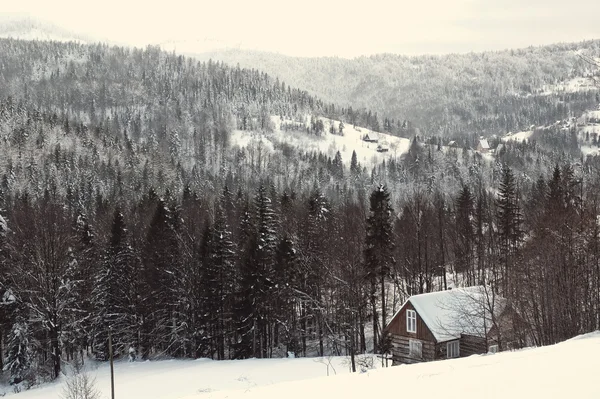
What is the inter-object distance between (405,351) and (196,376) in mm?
13885

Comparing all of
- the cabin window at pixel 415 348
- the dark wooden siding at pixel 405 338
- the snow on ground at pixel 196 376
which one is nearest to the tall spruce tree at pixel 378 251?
the dark wooden siding at pixel 405 338

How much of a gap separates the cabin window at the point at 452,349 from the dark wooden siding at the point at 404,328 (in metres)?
1.40

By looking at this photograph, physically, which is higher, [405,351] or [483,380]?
[483,380]

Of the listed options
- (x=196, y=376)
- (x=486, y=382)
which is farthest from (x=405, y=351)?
(x=486, y=382)

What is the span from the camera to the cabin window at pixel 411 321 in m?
32.7

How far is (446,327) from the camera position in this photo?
105ft

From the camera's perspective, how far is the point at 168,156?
176625mm

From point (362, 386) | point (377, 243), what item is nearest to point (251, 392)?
point (362, 386)

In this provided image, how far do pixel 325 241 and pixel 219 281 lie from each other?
1086cm

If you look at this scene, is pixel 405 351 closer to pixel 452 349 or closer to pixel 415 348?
pixel 415 348

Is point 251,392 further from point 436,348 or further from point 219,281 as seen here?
point 219,281

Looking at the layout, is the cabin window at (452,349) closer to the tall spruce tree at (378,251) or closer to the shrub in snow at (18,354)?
the tall spruce tree at (378,251)

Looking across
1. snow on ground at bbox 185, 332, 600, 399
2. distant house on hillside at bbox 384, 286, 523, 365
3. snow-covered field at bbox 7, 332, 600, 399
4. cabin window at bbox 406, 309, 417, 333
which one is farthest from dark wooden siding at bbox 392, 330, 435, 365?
snow on ground at bbox 185, 332, 600, 399

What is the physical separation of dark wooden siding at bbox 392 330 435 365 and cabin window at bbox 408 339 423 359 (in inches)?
6.9
